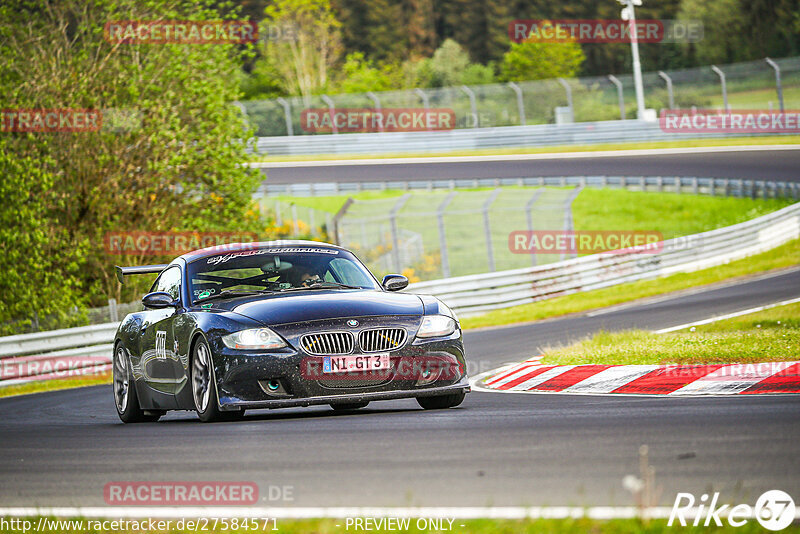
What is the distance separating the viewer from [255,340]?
28.3ft

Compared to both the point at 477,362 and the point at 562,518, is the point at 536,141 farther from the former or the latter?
the point at 562,518

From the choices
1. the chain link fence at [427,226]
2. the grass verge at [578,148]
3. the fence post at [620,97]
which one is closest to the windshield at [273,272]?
the chain link fence at [427,226]

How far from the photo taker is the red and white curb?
9.14 m

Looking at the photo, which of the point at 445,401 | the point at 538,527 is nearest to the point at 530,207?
the point at 445,401

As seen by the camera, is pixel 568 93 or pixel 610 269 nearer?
pixel 610 269

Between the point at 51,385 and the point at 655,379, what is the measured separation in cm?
1147

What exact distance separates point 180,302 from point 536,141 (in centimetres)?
4003

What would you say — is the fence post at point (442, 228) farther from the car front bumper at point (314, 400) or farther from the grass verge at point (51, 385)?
the car front bumper at point (314, 400)

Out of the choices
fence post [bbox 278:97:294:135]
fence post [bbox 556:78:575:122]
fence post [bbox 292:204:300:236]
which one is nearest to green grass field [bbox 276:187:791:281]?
fence post [bbox 292:204:300:236]

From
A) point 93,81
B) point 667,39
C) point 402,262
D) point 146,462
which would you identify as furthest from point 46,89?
point 667,39

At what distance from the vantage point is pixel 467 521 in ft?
15.0

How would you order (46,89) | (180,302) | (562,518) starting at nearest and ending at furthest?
(562,518)
(180,302)
(46,89)

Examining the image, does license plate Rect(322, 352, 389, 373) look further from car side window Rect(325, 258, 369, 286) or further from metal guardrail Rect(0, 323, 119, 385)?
metal guardrail Rect(0, 323, 119, 385)

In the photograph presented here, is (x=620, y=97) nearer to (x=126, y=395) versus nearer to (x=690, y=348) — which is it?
(x=690, y=348)
